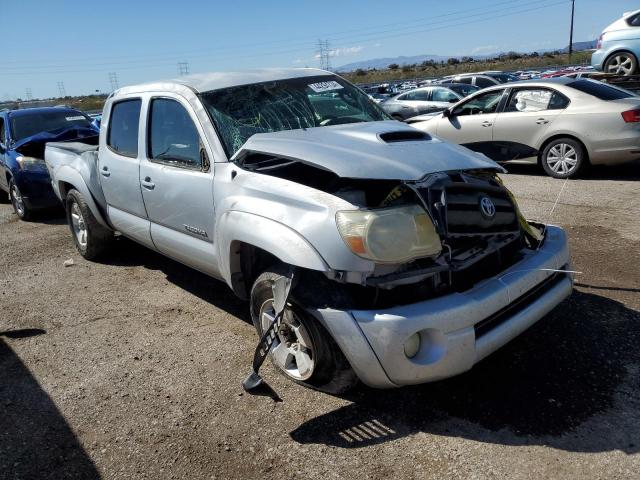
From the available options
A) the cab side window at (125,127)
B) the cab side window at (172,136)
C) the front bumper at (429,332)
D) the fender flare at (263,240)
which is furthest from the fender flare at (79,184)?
the front bumper at (429,332)

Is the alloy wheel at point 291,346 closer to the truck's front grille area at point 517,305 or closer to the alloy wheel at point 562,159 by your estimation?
the truck's front grille area at point 517,305

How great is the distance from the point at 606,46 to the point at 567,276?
32.5ft

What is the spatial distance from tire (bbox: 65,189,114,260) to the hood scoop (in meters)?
3.61

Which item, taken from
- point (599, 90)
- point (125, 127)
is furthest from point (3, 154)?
point (599, 90)

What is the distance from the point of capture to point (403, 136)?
3443 mm

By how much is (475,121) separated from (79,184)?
21.4 ft

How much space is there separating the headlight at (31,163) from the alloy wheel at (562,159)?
7855 millimetres

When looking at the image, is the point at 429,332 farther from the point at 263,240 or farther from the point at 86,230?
the point at 86,230

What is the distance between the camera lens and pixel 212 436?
2.86m

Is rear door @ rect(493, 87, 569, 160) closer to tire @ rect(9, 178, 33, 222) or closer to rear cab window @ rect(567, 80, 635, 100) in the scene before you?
rear cab window @ rect(567, 80, 635, 100)

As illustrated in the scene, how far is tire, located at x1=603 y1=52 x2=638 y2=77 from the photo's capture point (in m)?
10.8

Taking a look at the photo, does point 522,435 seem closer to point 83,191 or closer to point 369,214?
point 369,214

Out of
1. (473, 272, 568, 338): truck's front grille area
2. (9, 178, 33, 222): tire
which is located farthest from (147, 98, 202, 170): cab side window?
(9, 178, 33, 222): tire

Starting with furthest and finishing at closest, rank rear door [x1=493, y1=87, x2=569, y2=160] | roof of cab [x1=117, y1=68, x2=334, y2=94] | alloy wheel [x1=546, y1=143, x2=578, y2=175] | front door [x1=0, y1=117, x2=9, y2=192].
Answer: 1. front door [x1=0, y1=117, x2=9, y2=192]
2. rear door [x1=493, y1=87, x2=569, y2=160]
3. alloy wheel [x1=546, y1=143, x2=578, y2=175]
4. roof of cab [x1=117, y1=68, x2=334, y2=94]
